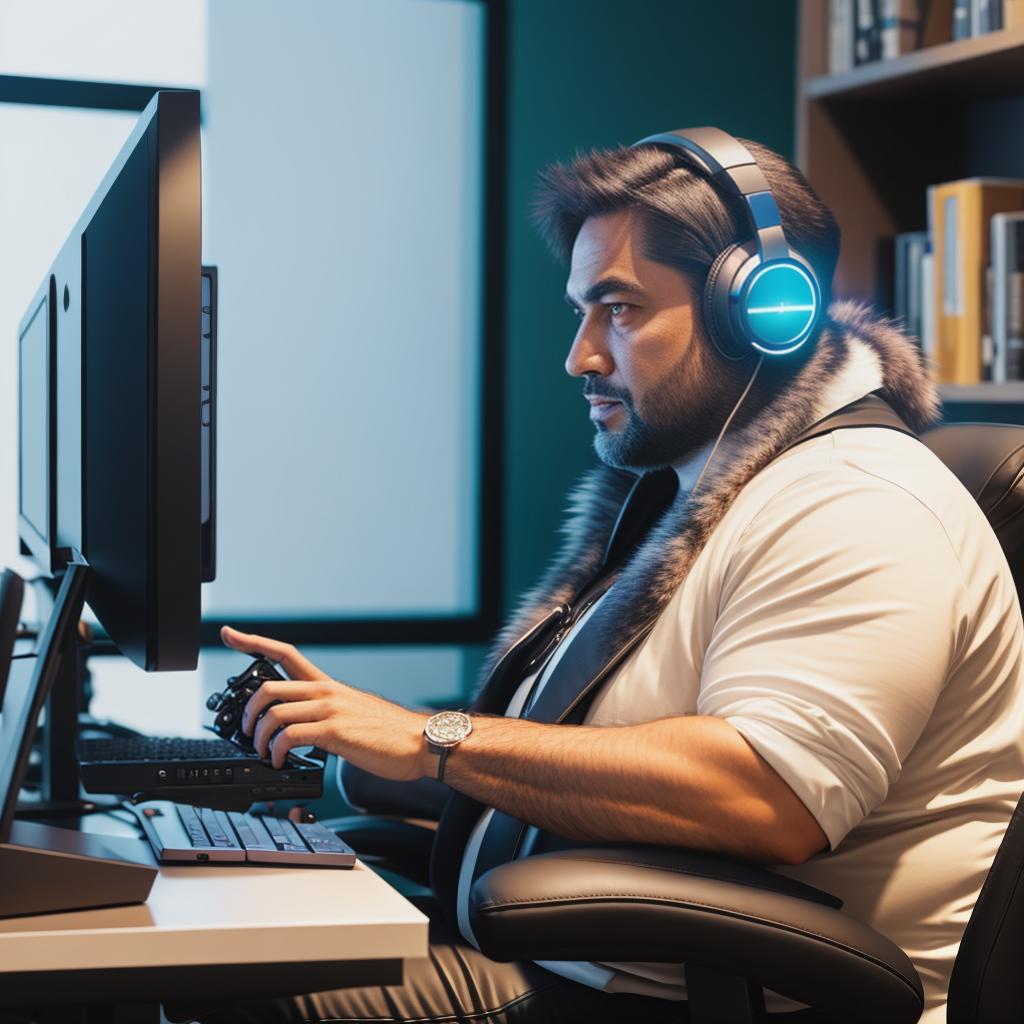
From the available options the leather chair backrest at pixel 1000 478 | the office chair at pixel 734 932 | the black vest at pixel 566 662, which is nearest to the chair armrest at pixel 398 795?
the black vest at pixel 566 662

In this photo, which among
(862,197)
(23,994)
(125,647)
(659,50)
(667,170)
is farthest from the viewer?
(659,50)

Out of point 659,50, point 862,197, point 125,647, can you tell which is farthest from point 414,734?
point 659,50

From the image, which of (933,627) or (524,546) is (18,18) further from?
(933,627)

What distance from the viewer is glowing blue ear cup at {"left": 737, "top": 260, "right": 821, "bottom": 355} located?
1393 millimetres

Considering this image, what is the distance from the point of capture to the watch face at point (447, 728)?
3.91ft

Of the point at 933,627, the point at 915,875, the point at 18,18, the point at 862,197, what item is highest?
the point at 18,18

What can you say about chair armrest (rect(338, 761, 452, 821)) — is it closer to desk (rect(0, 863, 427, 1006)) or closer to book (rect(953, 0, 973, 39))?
desk (rect(0, 863, 427, 1006))

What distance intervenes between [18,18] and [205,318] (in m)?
1.62

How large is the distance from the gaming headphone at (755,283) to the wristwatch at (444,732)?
0.51 meters

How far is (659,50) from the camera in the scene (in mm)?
2785

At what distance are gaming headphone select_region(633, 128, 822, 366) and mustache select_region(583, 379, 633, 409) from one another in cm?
14

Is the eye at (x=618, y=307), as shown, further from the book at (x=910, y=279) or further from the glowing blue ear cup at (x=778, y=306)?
the book at (x=910, y=279)

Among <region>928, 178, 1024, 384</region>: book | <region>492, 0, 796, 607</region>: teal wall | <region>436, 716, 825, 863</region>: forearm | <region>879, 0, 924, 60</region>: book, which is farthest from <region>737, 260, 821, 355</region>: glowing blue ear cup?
<region>492, 0, 796, 607</region>: teal wall

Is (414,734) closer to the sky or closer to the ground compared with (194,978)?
closer to the sky
